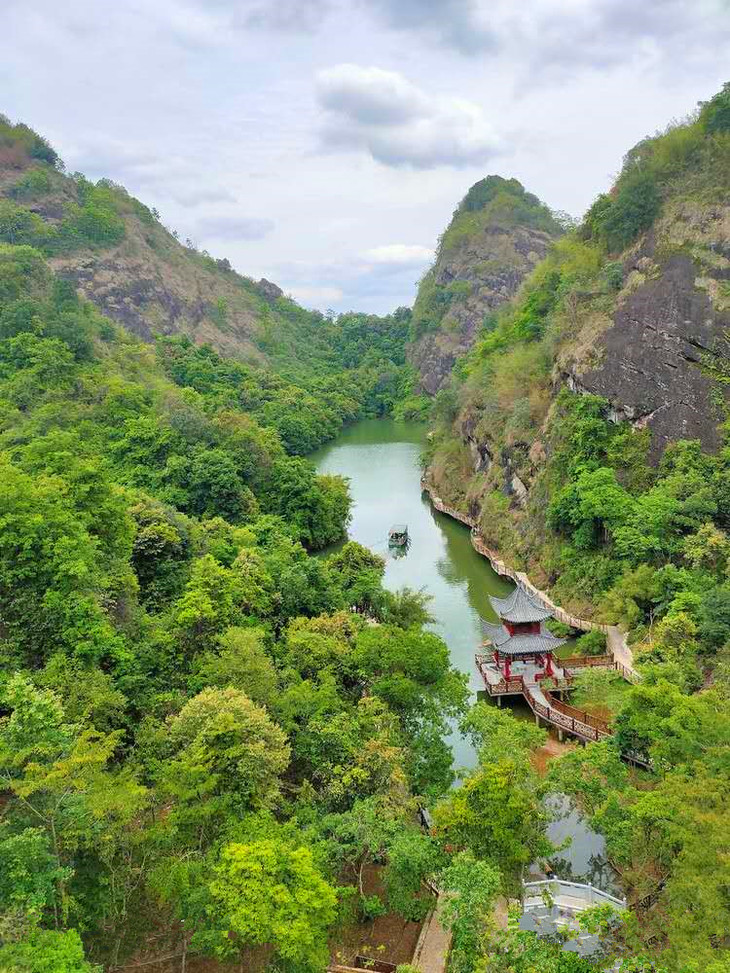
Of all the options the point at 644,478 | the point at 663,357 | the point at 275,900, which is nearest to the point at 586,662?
the point at 644,478

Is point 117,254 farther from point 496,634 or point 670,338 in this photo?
point 496,634

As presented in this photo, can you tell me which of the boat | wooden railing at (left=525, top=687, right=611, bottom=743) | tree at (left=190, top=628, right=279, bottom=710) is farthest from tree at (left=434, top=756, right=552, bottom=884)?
the boat

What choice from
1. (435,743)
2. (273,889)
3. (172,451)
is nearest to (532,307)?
(172,451)

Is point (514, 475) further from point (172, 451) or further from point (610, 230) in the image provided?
point (172, 451)

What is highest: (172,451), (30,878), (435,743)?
(172,451)

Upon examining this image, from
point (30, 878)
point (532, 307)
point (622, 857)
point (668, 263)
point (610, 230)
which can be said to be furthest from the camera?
point (532, 307)

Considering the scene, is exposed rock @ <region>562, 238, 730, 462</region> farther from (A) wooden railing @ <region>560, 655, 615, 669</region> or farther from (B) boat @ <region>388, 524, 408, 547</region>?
(B) boat @ <region>388, 524, 408, 547</region>

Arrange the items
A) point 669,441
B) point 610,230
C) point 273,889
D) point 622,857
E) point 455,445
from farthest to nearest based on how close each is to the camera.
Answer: point 455,445 < point 610,230 < point 669,441 < point 622,857 < point 273,889
